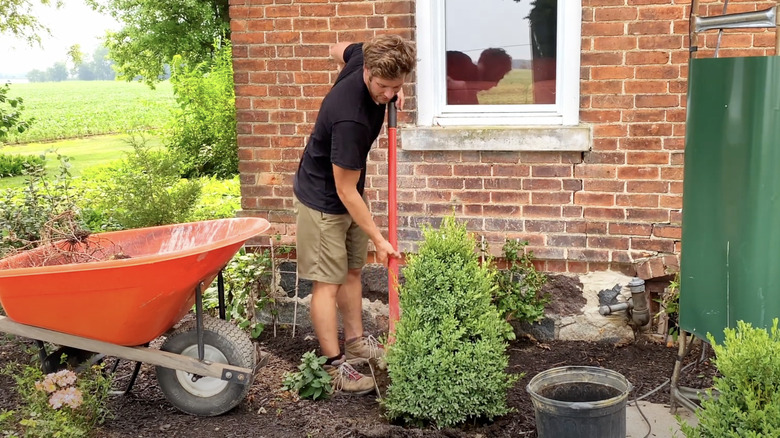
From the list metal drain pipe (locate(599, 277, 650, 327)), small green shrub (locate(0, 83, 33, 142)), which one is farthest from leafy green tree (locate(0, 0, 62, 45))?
metal drain pipe (locate(599, 277, 650, 327))

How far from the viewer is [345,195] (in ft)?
13.3

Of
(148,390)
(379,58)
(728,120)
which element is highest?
(379,58)

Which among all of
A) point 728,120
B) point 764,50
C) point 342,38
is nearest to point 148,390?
point 342,38

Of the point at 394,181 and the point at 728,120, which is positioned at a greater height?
the point at 728,120

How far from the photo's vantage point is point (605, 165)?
15.9 feet

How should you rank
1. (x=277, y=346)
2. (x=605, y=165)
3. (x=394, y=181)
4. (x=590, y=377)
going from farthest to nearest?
(x=277, y=346) → (x=605, y=165) → (x=394, y=181) → (x=590, y=377)

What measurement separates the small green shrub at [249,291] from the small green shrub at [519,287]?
153 centimetres

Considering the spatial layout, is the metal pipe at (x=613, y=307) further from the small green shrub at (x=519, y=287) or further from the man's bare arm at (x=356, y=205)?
the man's bare arm at (x=356, y=205)

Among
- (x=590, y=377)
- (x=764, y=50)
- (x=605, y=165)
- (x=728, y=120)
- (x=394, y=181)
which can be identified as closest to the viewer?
(x=728, y=120)

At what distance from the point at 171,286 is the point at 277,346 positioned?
63.3 inches

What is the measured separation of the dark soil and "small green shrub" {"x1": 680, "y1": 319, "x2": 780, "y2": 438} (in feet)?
4.34

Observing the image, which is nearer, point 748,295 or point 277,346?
point 748,295

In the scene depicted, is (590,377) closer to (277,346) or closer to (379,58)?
(379,58)

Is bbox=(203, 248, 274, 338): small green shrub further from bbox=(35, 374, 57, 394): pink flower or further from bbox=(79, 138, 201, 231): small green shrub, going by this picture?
bbox=(35, 374, 57, 394): pink flower
